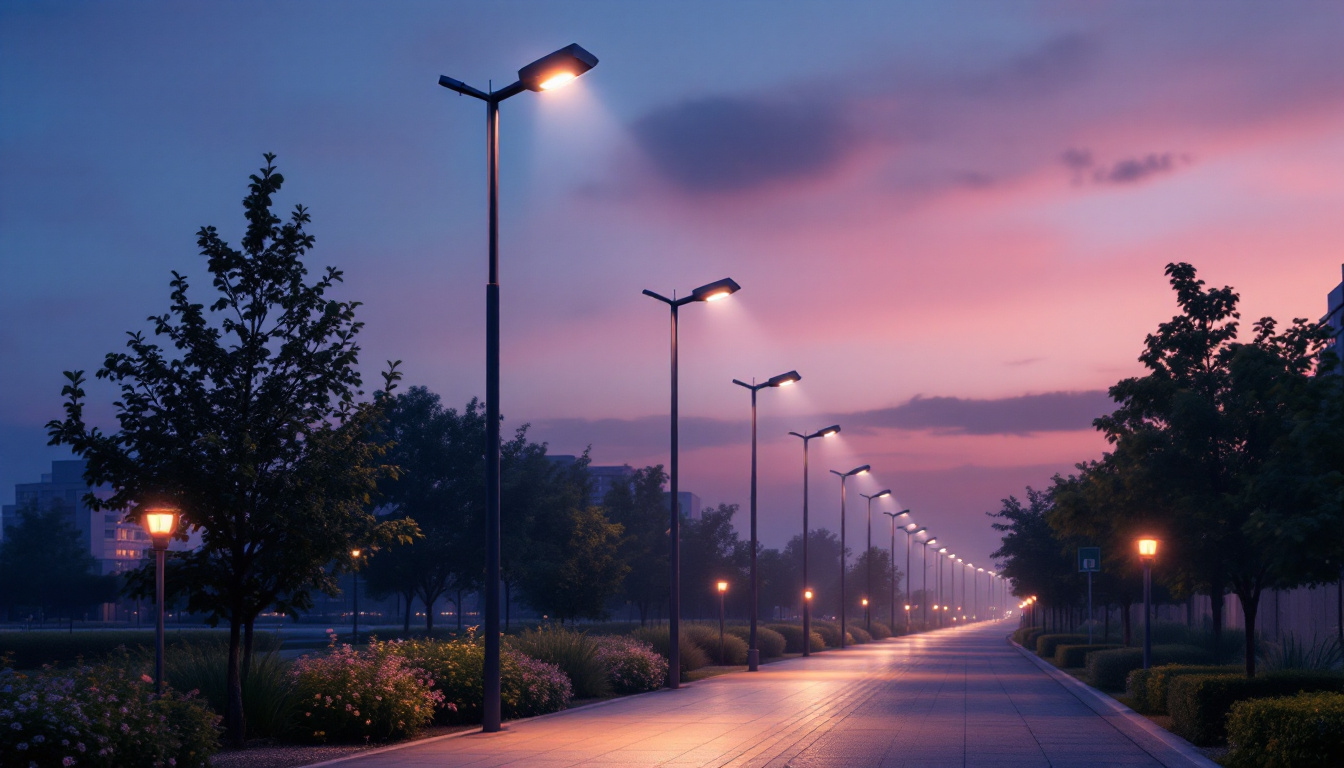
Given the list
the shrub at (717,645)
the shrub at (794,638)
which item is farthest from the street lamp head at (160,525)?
the shrub at (794,638)

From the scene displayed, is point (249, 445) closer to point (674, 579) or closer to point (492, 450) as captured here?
point (492, 450)

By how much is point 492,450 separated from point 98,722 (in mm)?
9174

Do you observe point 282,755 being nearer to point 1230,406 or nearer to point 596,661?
point 596,661

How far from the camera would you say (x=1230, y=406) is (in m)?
22.2

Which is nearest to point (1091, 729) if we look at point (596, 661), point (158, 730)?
point (596, 661)

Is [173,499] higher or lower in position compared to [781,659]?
higher

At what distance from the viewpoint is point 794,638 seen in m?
62.9

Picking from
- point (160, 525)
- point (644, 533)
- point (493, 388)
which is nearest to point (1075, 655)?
point (493, 388)

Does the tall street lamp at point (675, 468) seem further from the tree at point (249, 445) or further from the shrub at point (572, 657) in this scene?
the tree at point (249, 445)

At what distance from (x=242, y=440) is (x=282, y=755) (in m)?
4.15

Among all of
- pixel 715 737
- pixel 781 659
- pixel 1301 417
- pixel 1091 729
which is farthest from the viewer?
pixel 781 659

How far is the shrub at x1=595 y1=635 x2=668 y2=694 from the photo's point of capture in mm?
31141

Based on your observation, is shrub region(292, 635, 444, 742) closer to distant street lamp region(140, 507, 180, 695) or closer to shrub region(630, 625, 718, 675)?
distant street lamp region(140, 507, 180, 695)

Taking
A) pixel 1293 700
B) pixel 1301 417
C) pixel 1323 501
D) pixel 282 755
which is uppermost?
pixel 1301 417
